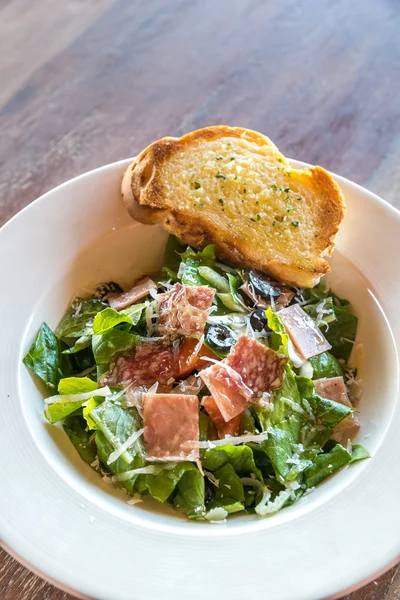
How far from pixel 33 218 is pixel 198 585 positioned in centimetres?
138

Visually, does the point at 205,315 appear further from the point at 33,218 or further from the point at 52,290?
the point at 33,218

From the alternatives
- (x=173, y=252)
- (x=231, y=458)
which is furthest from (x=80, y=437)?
(x=173, y=252)

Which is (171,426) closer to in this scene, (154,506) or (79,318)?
(154,506)

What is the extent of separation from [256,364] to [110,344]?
19.8 inches

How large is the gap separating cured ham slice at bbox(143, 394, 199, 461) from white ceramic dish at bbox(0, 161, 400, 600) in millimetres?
188

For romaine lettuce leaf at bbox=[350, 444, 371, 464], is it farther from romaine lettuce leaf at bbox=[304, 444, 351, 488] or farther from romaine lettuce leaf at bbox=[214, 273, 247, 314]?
romaine lettuce leaf at bbox=[214, 273, 247, 314]

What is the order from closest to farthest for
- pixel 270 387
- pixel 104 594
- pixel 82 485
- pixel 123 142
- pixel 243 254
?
pixel 104 594
pixel 82 485
pixel 270 387
pixel 243 254
pixel 123 142

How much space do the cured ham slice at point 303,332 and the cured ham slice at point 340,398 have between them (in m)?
0.11

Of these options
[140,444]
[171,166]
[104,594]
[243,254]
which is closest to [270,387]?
[140,444]

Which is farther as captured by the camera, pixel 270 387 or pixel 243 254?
pixel 243 254

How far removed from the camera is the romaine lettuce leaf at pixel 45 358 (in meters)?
1.87

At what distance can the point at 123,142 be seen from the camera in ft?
8.96

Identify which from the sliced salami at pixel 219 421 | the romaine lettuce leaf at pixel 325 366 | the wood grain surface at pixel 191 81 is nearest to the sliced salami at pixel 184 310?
the sliced salami at pixel 219 421

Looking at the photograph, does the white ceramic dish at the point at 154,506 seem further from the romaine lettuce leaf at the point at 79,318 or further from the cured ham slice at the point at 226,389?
the cured ham slice at the point at 226,389
